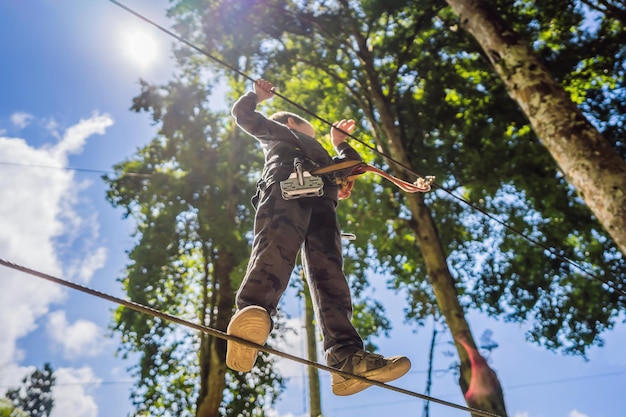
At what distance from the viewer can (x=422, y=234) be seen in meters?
7.41

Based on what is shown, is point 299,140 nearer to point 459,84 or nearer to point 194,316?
point 459,84

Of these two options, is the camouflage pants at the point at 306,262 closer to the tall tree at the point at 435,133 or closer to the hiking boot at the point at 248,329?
→ the hiking boot at the point at 248,329

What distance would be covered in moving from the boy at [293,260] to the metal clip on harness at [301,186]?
3 centimetres

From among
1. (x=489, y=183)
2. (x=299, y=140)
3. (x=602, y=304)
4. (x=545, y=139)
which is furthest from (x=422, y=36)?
(x=299, y=140)

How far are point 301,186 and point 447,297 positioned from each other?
498 cm

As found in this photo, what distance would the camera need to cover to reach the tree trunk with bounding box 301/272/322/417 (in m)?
8.75

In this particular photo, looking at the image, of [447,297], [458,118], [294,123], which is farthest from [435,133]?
[294,123]

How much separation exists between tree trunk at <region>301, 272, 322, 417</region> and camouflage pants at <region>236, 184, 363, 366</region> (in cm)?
552

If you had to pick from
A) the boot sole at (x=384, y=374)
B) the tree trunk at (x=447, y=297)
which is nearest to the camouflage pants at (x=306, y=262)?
the boot sole at (x=384, y=374)

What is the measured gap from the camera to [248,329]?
181cm

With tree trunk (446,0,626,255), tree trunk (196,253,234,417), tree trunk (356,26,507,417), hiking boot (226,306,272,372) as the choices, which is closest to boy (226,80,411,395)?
hiking boot (226,306,272,372)

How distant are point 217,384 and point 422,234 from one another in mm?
4721

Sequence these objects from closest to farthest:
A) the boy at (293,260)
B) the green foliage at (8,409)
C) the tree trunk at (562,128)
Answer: the boy at (293,260)
the tree trunk at (562,128)
the green foliage at (8,409)

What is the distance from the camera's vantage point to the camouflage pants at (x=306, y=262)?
2.05 metres
